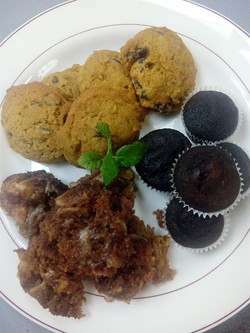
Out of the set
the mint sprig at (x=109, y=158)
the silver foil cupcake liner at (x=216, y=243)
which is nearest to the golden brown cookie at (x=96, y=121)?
A: the mint sprig at (x=109, y=158)

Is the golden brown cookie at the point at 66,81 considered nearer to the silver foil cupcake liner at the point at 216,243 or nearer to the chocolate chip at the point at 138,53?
the chocolate chip at the point at 138,53

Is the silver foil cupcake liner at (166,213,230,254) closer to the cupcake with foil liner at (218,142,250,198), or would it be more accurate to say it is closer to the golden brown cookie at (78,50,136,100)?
the cupcake with foil liner at (218,142,250,198)

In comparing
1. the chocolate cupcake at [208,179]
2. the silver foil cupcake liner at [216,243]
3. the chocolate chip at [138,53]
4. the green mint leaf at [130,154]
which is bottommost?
the silver foil cupcake liner at [216,243]

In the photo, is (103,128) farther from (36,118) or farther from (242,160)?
(242,160)

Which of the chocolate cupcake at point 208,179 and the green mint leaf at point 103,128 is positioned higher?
the green mint leaf at point 103,128

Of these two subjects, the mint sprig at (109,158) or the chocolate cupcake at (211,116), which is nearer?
the mint sprig at (109,158)

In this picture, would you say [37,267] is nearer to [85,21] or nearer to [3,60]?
[3,60]

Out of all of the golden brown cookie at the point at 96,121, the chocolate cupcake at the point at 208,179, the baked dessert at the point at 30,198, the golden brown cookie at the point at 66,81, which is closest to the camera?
the chocolate cupcake at the point at 208,179
